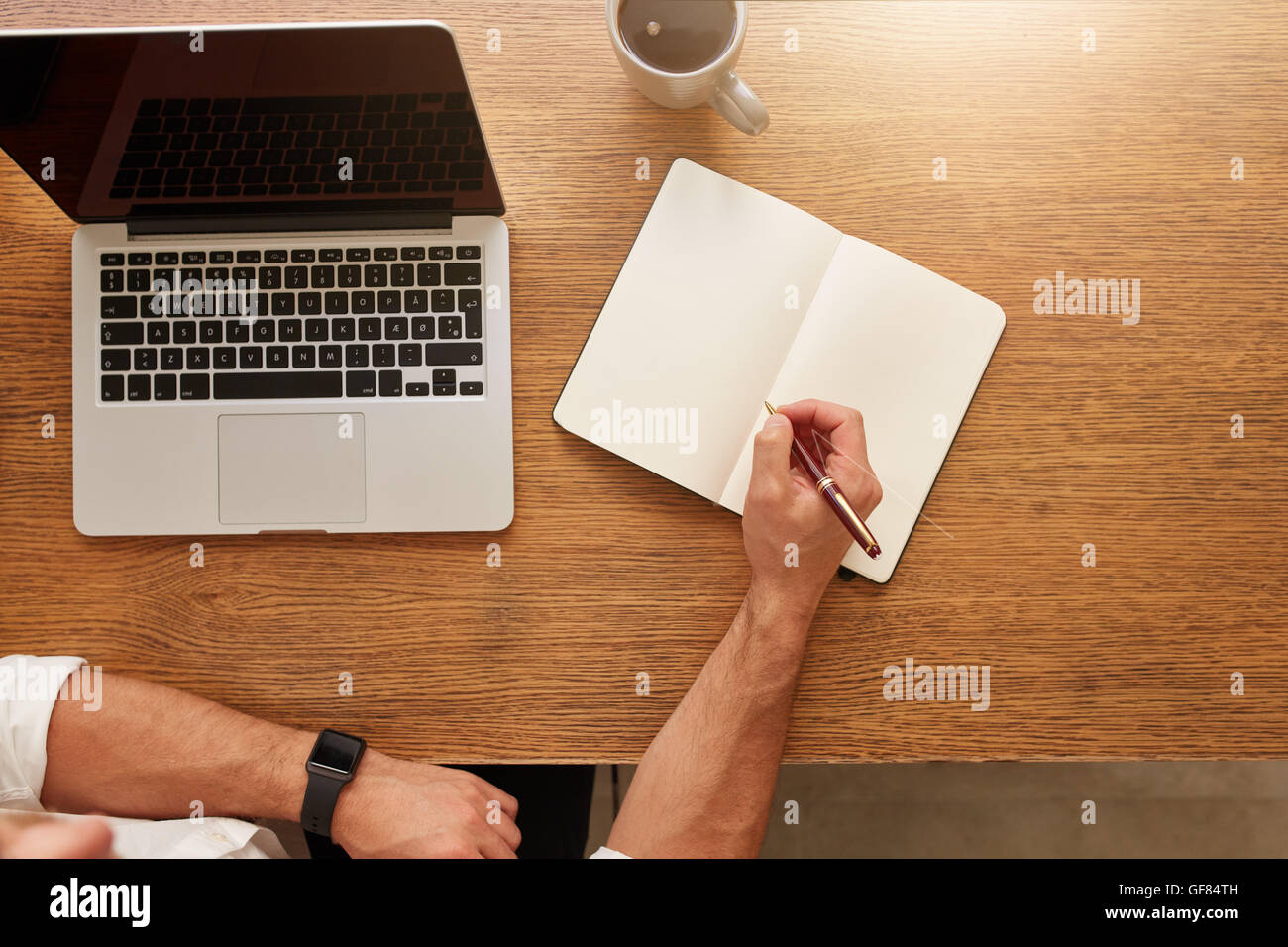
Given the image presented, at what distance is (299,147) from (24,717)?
634 millimetres

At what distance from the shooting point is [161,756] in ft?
2.64

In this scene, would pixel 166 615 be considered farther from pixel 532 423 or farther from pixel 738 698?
pixel 738 698

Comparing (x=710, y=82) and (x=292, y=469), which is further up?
(x=710, y=82)

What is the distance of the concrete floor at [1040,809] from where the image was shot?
4.50 ft

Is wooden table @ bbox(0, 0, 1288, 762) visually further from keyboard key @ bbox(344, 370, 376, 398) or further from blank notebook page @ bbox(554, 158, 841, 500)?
keyboard key @ bbox(344, 370, 376, 398)

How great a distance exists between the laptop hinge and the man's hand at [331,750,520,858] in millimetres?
550

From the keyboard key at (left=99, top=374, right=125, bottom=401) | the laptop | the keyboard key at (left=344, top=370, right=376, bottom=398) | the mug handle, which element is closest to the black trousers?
the laptop

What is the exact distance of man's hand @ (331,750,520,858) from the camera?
802 millimetres

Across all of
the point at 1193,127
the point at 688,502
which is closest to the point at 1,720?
the point at 688,502

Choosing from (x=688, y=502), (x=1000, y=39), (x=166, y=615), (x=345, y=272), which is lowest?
(x=166, y=615)

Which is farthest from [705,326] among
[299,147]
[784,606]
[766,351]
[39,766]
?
[39,766]

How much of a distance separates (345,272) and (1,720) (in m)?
0.57

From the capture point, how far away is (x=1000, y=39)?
0.86 m

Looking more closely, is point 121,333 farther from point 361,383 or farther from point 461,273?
point 461,273
